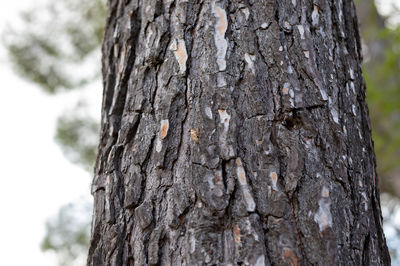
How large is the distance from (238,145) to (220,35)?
0.35 metres

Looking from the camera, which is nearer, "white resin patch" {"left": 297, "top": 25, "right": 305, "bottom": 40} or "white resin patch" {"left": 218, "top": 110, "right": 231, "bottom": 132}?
"white resin patch" {"left": 218, "top": 110, "right": 231, "bottom": 132}

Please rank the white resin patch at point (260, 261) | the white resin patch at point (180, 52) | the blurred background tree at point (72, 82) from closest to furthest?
the white resin patch at point (260, 261) < the white resin patch at point (180, 52) < the blurred background tree at point (72, 82)

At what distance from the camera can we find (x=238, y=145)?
102cm

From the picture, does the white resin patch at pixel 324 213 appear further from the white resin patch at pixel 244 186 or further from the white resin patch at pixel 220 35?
the white resin patch at pixel 220 35

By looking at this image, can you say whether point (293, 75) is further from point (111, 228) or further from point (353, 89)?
point (111, 228)

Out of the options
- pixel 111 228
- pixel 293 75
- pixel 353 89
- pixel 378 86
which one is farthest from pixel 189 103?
pixel 378 86

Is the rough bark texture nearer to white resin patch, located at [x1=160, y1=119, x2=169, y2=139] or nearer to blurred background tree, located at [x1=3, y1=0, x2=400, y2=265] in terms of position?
white resin patch, located at [x1=160, y1=119, x2=169, y2=139]

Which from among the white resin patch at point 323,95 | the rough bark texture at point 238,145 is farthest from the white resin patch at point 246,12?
the white resin patch at point 323,95

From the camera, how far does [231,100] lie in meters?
1.07

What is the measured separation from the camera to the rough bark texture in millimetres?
950

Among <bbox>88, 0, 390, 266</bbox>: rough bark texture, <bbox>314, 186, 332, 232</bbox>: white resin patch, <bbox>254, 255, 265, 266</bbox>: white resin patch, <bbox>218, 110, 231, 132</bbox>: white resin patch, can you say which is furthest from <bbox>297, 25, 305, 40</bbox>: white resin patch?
<bbox>254, 255, 265, 266</bbox>: white resin patch

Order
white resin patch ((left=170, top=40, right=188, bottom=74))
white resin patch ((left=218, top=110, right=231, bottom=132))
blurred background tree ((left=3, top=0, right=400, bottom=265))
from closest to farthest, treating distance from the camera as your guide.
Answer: white resin patch ((left=218, top=110, right=231, bottom=132)) < white resin patch ((left=170, top=40, right=188, bottom=74)) < blurred background tree ((left=3, top=0, right=400, bottom=265))

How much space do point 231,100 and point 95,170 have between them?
517 millimetres

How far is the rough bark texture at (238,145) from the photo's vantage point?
95 cm
